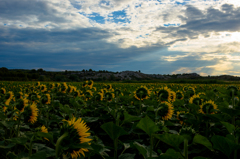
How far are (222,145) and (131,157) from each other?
0.70m

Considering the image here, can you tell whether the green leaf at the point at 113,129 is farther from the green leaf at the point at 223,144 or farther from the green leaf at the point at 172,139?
the green leaf at the point at 223,144

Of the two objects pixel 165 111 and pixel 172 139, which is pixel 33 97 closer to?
pixel 165 111

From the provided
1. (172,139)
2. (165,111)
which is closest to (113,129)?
(172,139)

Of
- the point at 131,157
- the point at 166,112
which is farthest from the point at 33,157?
the point at 166,112

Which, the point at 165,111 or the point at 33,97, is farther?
the point at 33,97

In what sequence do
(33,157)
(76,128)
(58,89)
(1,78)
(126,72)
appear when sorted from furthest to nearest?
(126,72), (1,78), (58,89), (76,128), (33,157)

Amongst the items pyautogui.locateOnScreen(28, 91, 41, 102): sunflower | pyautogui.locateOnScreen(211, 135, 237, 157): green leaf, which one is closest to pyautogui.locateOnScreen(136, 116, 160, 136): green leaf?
pyautogui.locateOnScreen(211, 135, 237, 157): green leaf

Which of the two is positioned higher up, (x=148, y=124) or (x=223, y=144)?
(x=148, y=124)

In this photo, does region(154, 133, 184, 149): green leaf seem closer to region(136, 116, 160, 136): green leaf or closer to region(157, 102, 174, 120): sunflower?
region(136, 116, 160, 136): green leaf

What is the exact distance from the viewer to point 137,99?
3201mm

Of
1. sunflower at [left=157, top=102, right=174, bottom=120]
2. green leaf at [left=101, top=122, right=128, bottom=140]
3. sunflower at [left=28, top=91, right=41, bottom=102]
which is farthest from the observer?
sunflower at [left=28, top=91, right=41, bottom=102]

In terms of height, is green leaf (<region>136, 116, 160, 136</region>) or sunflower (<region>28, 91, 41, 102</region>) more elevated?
green leaf (<region>136, 116, 160, 136</region>)

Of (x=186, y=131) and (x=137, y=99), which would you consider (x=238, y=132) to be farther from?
(x=137, y=99)

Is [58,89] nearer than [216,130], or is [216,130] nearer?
[216,130]
